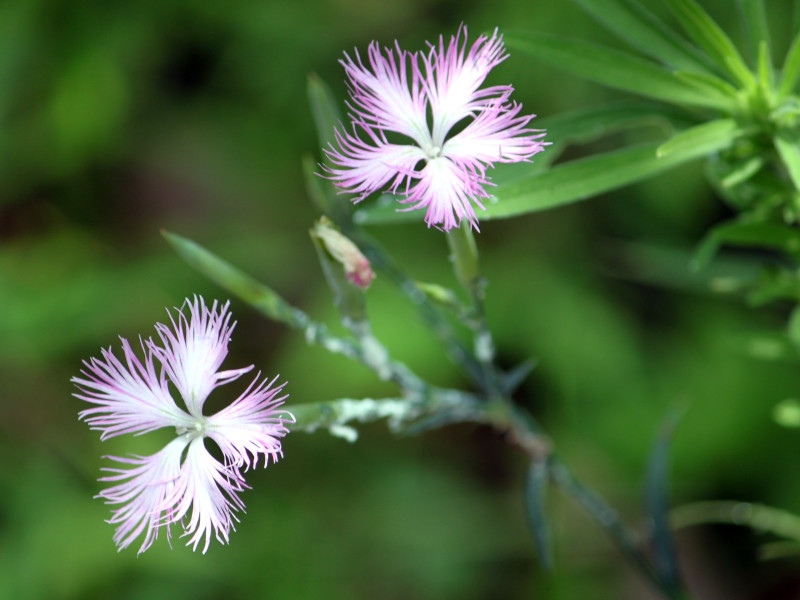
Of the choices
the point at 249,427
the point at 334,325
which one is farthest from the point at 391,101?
the point at 334,325

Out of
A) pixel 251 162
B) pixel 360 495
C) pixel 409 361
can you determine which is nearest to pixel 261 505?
pixel 360 495

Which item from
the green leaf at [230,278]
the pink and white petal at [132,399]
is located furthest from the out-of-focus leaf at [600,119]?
the pink and white petal at [132,399]

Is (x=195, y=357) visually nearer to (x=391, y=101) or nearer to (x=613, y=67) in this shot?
(x=391, y=101)

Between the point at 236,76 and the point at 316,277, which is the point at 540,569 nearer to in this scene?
the point at 316,277

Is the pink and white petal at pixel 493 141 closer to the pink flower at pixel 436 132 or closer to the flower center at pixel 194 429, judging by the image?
the pink flower at pixel 436 132

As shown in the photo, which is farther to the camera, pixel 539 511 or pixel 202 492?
pixel 539 511

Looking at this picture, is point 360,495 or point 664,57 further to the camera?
point 360,495

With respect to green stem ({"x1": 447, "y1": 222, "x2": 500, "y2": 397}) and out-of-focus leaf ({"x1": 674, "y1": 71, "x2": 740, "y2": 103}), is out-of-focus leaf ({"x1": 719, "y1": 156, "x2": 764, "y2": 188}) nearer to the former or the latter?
out-of-focus leaf ({"x1": 674, "y1": 71, "x2": 740, "y2": 103})

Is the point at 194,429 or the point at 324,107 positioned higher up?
the point at 324,107

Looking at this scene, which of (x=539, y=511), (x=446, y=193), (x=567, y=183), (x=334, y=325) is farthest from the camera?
(x=334, y=325)
